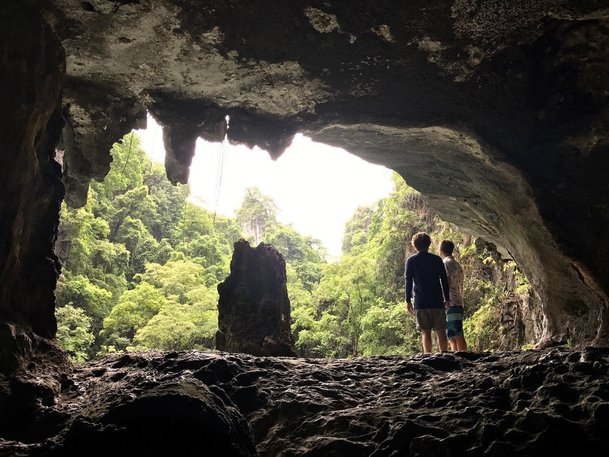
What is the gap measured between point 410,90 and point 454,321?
10.4 feet

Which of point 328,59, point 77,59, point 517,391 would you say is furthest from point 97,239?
point 517,391

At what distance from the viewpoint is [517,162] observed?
20.4 ft

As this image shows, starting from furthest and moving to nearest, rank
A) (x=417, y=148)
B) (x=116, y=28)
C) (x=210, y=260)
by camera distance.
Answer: (x=210, y=260)
(x=417, y=148)
(x=116, y=28)

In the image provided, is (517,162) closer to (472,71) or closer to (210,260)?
(472,71)

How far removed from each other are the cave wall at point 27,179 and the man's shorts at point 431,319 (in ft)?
14.2

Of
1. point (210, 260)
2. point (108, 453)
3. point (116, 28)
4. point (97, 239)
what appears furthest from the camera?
point (210, 260)

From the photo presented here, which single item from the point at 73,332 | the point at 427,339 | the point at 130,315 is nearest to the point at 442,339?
the point at 427,339

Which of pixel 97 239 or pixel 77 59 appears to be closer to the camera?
pixel 77 59

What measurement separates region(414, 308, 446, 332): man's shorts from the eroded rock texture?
167 centimetres

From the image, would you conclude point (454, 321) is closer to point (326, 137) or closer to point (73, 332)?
point (326, 137)

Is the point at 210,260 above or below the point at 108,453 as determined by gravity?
above

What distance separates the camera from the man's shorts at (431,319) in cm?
628

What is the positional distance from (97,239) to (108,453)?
25.2 m

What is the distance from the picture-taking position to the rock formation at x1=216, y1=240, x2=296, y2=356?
7.65 meters
